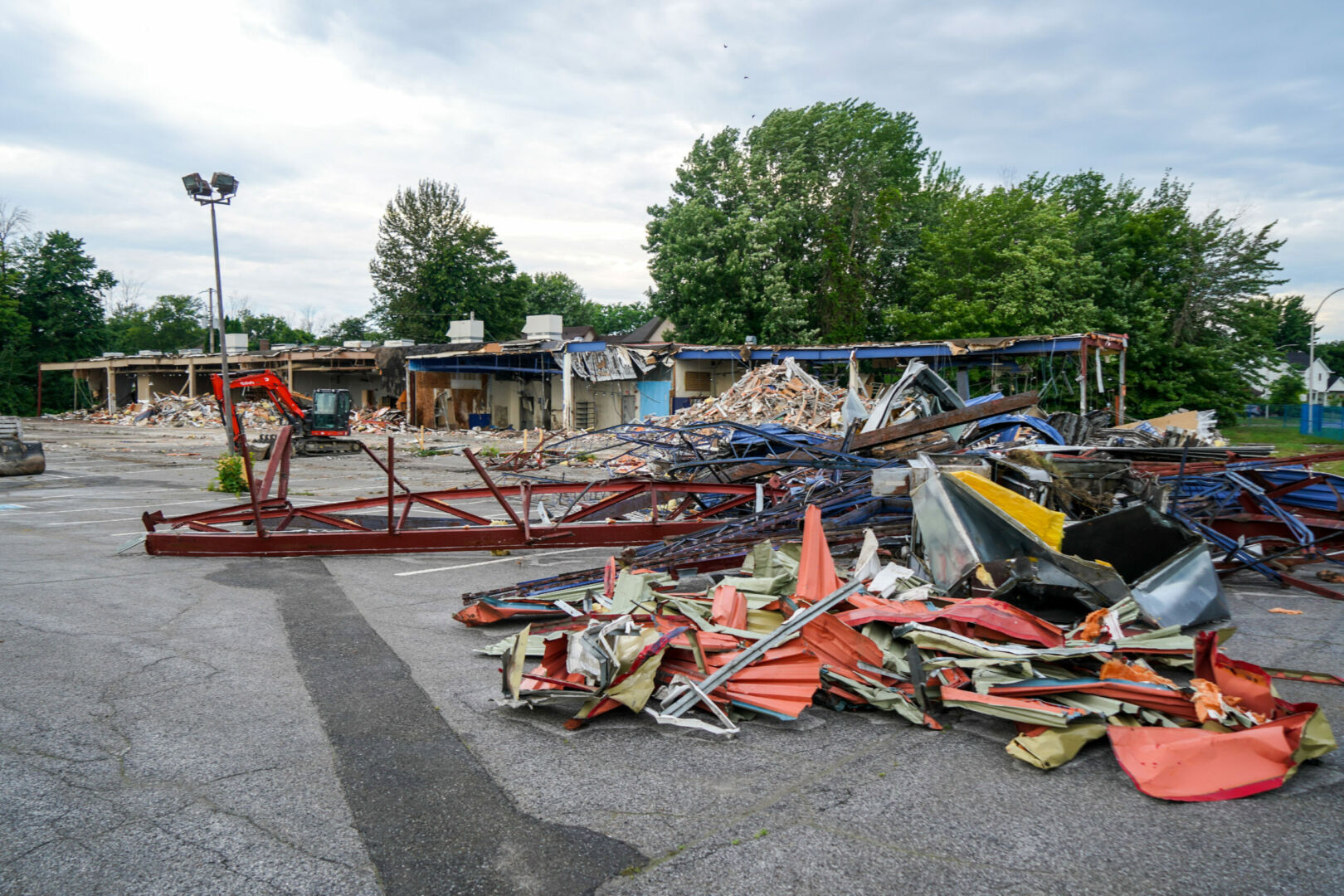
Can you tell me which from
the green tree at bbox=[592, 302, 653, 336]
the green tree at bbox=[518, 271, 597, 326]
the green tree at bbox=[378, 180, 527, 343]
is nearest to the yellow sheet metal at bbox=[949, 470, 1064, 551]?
Result: the green tree at bbox=[378, 180, 527, 343]

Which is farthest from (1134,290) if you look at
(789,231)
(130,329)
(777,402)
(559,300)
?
(130,329)

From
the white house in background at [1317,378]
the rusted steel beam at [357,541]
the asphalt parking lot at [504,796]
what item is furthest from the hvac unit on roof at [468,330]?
the white house in background at [1317,378]

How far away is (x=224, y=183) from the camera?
18.9m

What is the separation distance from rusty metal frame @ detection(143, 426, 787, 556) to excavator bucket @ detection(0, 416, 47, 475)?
12.9 meters

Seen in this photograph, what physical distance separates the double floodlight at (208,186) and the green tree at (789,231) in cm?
A: 2249

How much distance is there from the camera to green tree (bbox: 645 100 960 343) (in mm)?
38094

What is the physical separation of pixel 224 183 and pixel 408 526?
13.8 meters

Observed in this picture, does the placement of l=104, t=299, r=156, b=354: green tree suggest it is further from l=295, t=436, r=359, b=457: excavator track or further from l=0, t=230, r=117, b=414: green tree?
l=295, t=436, r=359, b=457: excavator track

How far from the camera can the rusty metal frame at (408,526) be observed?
28.7ft

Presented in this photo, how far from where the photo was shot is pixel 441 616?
6.50 metres

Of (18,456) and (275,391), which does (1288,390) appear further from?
(18,456)

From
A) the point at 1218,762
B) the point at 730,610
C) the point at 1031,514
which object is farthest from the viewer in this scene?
the point at 1031,514

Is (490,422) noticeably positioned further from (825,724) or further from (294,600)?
(825,724)

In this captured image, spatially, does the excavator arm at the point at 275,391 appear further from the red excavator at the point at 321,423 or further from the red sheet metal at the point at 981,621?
the red sheet metal at the point at 981,621
